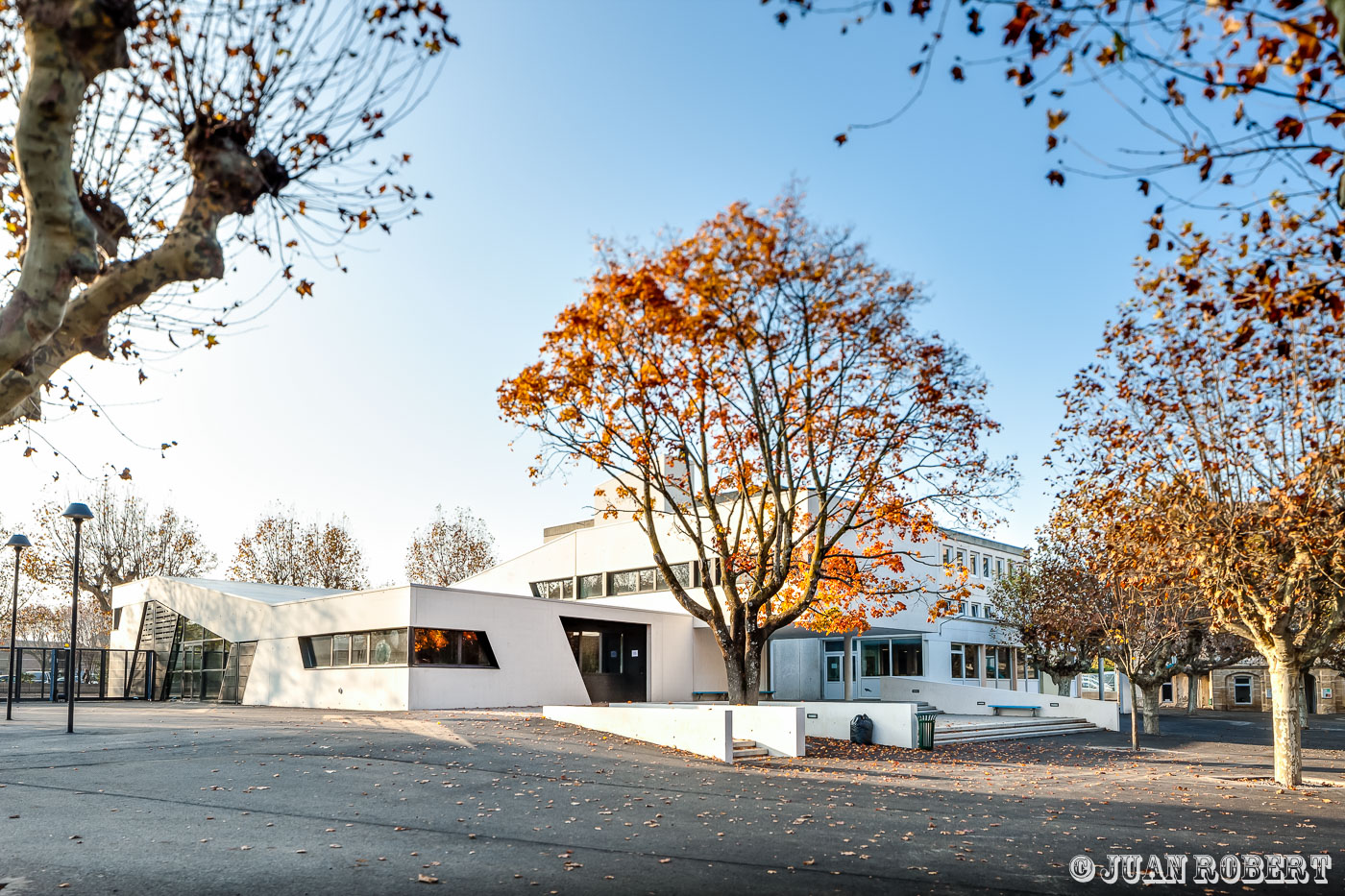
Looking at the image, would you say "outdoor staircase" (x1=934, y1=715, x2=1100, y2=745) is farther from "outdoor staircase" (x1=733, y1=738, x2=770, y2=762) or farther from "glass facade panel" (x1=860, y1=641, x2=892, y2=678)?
"glass facade panel" (x1=860, y1=641, x2=892, y2=678)

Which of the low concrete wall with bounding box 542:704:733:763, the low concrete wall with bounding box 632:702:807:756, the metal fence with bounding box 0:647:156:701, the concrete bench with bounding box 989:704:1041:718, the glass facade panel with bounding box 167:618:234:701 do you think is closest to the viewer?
the low concrete wall with bounding box 542:704:733:763

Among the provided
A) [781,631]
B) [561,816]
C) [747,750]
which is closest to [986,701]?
[781,631]

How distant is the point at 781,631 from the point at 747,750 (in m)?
19.9

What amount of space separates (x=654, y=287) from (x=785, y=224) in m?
2.74

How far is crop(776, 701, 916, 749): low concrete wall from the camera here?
2286 centimetres

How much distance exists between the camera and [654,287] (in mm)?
18766

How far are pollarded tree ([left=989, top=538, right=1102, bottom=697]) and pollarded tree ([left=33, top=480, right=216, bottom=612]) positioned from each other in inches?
1643

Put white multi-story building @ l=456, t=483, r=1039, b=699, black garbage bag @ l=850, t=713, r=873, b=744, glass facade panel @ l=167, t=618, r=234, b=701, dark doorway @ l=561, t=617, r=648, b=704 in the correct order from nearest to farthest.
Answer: black garbage bag @ l=850, t=713, r=873, b=744 < dark doorway @ l=561, t=617, r=648, b=704 < glass facade panel @ l=167, t=618, r=234, b=701 < white multi-story building @ l=456, t=483, r=1039, b=699

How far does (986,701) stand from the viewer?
114 feet

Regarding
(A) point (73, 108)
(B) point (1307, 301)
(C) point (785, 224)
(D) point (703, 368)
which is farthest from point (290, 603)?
(B) point (1307, 301)

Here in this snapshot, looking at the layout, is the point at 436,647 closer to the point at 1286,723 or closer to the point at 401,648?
the point at 401,648

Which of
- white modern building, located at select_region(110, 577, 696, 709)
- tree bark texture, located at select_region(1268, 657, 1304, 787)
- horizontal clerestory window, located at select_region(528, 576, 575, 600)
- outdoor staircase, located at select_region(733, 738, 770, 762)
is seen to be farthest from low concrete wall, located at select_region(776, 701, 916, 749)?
horizontal clerestory window, located at select_region(528, 576, 575, 600)

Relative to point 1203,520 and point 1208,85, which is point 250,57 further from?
point 1203,520

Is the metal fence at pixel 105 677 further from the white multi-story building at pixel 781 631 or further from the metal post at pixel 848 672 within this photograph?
the metal post at pixel 848 672
